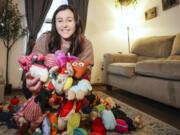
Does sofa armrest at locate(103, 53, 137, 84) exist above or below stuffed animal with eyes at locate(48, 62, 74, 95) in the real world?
above

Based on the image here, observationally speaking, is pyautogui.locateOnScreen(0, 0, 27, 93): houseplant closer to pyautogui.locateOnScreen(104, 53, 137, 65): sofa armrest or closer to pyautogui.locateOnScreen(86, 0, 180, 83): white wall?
pyautogui.locateOnScreen(86, 0, 180, 83): white wall

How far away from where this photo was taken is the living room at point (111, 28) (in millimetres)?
2428

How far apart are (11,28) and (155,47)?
7.76 ft

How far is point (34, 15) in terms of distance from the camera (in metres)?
2.45

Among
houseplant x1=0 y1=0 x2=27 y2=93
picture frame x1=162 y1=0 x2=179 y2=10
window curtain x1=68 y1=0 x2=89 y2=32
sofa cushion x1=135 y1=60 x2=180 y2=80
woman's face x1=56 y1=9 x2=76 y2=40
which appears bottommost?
sofa cushion x1=135 y1=60 x2=180 y2=80

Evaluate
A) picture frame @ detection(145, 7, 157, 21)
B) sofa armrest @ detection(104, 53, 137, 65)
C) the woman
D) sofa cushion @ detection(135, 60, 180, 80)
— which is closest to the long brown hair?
the woman

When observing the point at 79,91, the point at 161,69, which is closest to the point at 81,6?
the point at 161,69

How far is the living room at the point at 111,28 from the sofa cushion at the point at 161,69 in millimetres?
1086

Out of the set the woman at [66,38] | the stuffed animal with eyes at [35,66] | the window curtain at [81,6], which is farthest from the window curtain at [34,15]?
the stuffed animal with eyes at [35,66]

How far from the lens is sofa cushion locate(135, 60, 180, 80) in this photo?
1175 mm

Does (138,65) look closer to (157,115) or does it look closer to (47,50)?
(157,115)

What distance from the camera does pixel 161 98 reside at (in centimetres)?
133

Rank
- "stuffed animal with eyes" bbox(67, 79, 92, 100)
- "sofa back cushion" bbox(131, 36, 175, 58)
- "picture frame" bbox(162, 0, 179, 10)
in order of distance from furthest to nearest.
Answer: "picture frame" bbox(162, 0, 179, 10)
"sofa back cushion" bbox(131, 36, 175, 58)
"stuffed animal with eyes" bbox(67, 79, 92, 100)

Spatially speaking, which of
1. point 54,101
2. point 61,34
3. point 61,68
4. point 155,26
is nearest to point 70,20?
point 61,34
